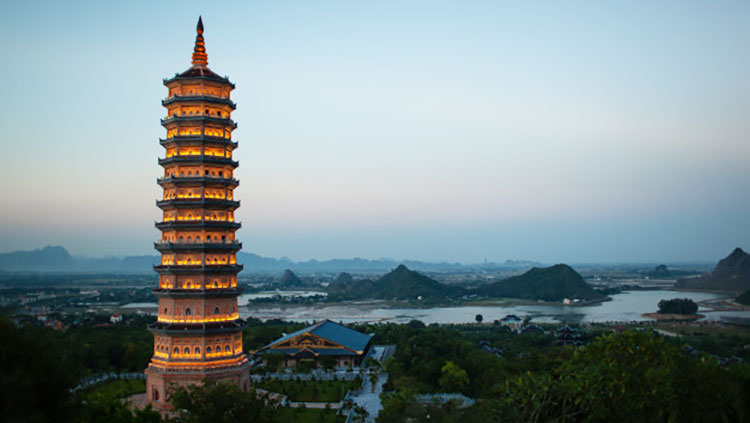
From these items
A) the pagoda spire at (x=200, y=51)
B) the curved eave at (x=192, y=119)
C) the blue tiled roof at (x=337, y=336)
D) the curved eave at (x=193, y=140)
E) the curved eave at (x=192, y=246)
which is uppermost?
the pagoda spire at (x=200, y=51)

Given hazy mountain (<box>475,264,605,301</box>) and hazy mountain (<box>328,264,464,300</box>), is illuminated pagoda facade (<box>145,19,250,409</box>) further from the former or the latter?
hazy mountain (<box>475,264,605,301</box>)

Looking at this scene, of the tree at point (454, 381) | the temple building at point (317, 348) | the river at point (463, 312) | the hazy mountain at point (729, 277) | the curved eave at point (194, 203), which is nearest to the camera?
the curved eave at point (194, 203)

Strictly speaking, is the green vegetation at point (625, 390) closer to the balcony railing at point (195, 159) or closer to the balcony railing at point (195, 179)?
the balcony railing at point (195, 179)

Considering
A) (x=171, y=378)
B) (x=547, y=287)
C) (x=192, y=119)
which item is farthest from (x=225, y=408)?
(x=547, y=287)

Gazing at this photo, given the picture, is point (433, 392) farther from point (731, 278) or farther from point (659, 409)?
point (731, 278)

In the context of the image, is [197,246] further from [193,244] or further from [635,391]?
[635,391]

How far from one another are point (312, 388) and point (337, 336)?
15.8m

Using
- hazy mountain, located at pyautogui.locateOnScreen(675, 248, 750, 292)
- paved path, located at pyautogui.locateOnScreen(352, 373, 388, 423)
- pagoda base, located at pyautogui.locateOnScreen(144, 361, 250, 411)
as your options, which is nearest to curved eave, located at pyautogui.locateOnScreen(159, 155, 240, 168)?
pagoda base, located at pyautogui.locateOnScreen(144, 361, 250, 411)

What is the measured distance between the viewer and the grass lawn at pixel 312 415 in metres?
33.5

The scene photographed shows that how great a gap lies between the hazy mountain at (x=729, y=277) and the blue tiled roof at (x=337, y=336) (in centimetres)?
13705

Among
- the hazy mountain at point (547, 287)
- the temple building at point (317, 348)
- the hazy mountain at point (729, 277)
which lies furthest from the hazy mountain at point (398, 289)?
the temple building at point (317, 348)

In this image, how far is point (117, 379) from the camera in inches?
1743

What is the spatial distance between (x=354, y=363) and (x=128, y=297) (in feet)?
353

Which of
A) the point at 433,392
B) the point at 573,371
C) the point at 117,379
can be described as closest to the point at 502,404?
the point at 573,371
